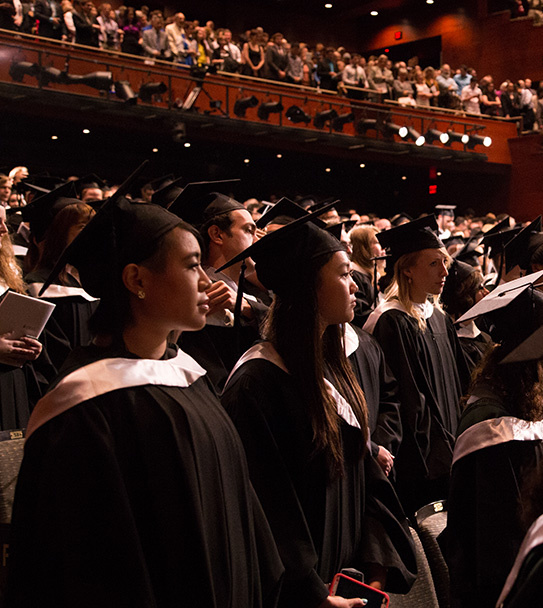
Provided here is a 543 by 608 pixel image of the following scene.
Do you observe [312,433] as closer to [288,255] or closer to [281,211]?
[288,255]

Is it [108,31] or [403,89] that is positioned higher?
[108,31]

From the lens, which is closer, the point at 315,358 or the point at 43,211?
the point at 315,358

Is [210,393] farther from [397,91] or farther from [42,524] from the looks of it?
[397,91]

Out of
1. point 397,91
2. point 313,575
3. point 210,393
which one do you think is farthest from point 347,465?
point 397,91

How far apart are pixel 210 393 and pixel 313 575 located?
613 millimetres

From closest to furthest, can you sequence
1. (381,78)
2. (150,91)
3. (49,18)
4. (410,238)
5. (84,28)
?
(410,238) → (49,18) → (84,28) → (150,91) → (381,78)

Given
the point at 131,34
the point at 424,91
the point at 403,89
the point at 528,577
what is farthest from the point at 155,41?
the point at 528,577

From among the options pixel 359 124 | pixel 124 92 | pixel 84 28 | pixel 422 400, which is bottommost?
pixel 422 400

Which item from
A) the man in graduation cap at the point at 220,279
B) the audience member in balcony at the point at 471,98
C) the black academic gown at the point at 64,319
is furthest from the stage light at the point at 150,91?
the man in graduation cap at the point at 220,279

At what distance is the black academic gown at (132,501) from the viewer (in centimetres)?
173

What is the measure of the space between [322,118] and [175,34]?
11.4 feet

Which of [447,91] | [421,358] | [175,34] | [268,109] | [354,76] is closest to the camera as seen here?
[421,358]

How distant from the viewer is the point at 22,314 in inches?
128

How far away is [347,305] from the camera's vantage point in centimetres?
264
